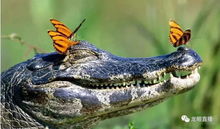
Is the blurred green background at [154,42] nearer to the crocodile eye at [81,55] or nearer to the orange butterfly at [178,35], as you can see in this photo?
the orange butterfly at [178,35]

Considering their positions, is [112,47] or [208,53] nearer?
[208,53]

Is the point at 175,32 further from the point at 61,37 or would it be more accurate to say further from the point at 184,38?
the point at 61,37

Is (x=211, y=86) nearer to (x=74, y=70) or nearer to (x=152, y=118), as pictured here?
(x=152, y=118)

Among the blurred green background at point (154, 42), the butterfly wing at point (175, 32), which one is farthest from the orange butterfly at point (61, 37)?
the blurred green background at point (154, 42)

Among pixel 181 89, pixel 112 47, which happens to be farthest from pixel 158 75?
pixel 112 47

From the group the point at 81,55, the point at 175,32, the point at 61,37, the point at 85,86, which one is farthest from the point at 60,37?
the point at 175,32

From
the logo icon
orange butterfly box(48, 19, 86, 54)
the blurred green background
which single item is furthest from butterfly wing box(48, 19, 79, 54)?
the logo icon
